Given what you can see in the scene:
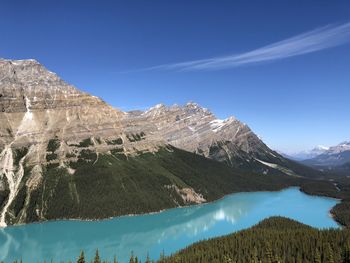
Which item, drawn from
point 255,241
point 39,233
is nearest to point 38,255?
point 39,233

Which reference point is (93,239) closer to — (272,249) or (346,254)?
(272,249)

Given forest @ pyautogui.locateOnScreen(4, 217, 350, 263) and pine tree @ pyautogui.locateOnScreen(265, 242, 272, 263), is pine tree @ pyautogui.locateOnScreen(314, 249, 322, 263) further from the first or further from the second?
pine tree @ pyautogui.locateOnScreen(265, 242, 272, 263)

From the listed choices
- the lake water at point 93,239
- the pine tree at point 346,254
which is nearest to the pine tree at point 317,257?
the pine tree at point 346,254

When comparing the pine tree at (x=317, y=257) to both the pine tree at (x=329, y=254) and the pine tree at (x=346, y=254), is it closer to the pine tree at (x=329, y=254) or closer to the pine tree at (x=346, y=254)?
the pine tree at (x=329, y=254)

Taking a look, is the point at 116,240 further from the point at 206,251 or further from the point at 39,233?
the point at 206,251

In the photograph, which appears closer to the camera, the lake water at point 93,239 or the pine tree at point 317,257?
the pine tree at point 317,257

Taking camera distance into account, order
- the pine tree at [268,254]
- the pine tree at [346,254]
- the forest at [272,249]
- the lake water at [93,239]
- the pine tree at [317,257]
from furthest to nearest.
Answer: the lake water at [93,239]
the forest at [272,249]
the pine tree at [268,254]
the pine tree at [346,254]
the pine tree at [317,257]

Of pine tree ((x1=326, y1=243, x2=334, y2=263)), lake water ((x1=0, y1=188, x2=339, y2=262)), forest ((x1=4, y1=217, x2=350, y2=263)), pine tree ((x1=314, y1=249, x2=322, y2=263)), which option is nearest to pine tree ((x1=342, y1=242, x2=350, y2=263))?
forest ((x1=4, y1=217, x2=350, y2=263))

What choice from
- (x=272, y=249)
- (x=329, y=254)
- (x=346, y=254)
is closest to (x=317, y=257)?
(x=329, y=254)

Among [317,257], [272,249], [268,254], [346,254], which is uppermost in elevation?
[272,249]

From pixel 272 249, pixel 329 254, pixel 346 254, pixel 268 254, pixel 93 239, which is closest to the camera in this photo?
pixel 329 254

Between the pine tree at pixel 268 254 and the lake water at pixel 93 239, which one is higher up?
the lake water at pixel 93 239
